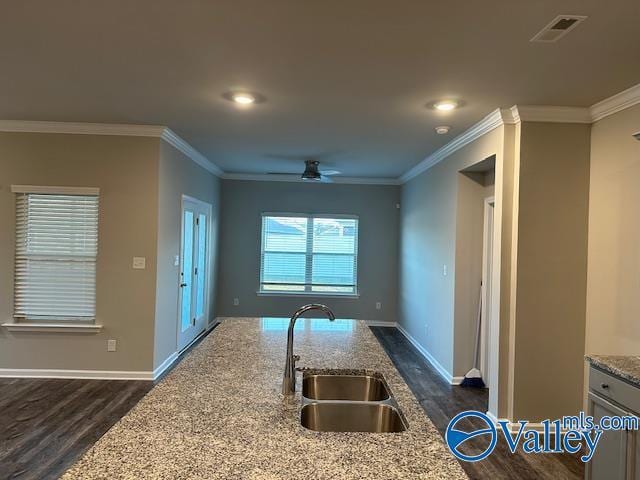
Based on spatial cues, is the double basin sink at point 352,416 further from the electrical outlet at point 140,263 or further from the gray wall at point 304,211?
the gray wall at point 304,211

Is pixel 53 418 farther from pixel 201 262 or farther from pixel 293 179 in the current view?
pixel 293 179

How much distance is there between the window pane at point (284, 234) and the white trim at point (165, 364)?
2713 millimetres

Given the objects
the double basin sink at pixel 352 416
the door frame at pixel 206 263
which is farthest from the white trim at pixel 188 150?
the double basin sink at pixel 352 416

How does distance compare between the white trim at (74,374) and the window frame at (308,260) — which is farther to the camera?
the window frame at (308,260)

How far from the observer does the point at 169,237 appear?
4.50 metres

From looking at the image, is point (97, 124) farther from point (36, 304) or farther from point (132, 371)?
point (132, 371)

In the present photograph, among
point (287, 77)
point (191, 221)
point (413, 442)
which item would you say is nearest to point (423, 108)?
point (287, 77)

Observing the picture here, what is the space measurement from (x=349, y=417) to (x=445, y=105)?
2455 millimetres

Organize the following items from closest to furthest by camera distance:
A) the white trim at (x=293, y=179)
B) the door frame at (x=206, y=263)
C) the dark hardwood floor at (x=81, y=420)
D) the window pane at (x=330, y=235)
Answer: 1. the dark hardwood floor at (x=81, y=420)
2. the door frame at (x=206, y=263)
3. the white trim at (x=293, y=179)
4. the window pane at (x=330, y=235)

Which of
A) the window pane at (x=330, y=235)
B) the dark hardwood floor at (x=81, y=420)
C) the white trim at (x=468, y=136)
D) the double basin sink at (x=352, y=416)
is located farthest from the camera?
the window pane at (x=330, y=235)

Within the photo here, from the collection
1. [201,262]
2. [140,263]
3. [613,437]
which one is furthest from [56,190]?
[613,437]

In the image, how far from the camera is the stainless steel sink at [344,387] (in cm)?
186

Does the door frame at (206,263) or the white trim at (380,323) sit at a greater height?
the door frame at (206,263)

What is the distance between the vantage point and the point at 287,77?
2676 millimetres
